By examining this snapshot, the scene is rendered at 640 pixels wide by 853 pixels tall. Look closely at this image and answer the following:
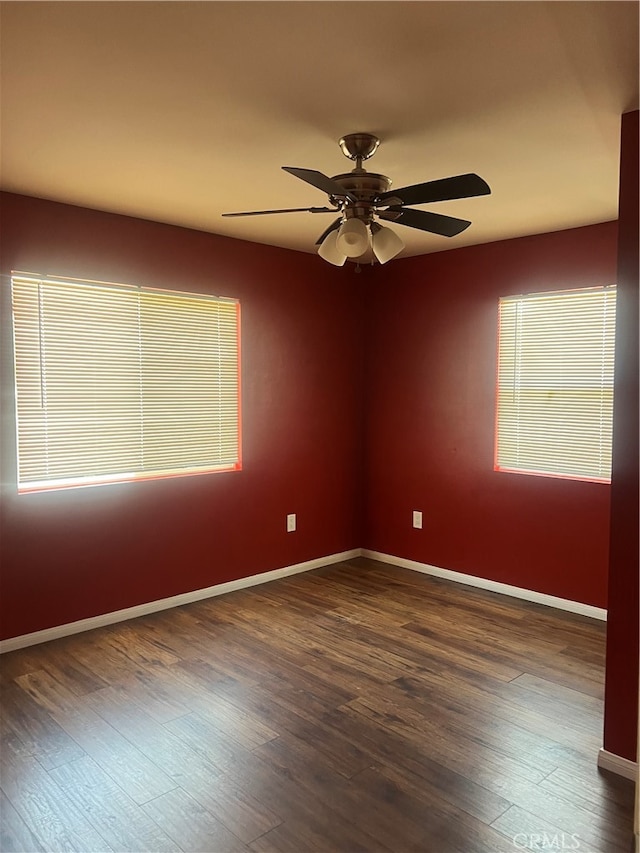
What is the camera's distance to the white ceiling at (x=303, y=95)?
64.0 inches

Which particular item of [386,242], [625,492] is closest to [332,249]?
[386,242]

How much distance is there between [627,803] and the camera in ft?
6.76

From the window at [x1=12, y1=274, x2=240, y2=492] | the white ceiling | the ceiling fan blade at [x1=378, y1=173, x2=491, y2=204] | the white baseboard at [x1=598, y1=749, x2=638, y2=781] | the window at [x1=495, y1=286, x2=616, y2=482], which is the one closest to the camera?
the white ceiling

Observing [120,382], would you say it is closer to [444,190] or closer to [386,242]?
[386,242]

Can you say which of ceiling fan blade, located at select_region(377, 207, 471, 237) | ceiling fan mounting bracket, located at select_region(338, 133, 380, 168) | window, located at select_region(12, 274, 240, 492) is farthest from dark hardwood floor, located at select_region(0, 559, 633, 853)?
ceiling fan mounting bracket, located at select_region(338, 133, 380, 168)

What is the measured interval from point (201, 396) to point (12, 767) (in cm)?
230

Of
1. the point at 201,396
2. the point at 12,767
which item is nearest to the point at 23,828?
the point at 12,767

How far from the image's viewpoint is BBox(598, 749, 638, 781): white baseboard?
7.18 feet

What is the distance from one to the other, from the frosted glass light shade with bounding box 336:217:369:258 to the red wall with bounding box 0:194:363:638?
172 cm

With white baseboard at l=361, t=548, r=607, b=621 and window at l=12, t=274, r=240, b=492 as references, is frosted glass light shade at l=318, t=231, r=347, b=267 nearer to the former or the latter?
window at l=12, t=274, r=240, b=492

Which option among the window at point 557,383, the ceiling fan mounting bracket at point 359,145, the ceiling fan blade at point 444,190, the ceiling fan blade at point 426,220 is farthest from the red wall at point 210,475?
the ceiling fan blade at point 444,190

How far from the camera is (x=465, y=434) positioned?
4.37 meters

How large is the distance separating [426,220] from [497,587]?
8.94ft

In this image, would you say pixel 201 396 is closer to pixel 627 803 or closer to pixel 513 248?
pixel 513 248
